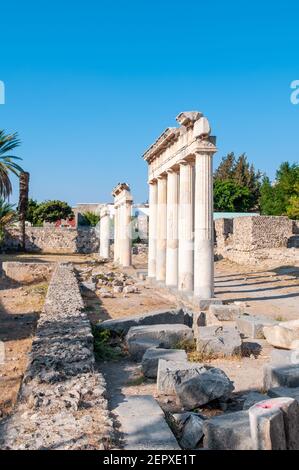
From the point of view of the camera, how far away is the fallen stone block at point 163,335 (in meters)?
8.27

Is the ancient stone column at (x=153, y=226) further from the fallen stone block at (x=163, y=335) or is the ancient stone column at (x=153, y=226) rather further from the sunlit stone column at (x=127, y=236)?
the fallen stone block at (x=163, y=335)

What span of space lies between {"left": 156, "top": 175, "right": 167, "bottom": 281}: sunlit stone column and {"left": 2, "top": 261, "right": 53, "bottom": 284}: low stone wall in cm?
602

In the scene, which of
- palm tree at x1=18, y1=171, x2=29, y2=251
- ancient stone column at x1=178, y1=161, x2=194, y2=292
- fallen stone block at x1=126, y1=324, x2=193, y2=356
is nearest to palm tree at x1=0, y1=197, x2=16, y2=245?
palm tree at x1=18, y1=171, x2=29, y2=251

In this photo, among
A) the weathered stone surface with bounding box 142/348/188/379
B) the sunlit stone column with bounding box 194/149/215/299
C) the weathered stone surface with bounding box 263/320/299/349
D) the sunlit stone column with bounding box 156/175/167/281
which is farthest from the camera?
the sunlit stone column with bounding box 156/175/167/281

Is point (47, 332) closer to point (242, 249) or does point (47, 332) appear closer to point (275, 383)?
point (275, 383)

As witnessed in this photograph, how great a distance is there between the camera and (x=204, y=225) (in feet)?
41.3

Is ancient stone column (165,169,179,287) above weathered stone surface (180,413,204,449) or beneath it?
above

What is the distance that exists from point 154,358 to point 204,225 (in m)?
6.10

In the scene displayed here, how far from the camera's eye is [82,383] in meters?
5.32

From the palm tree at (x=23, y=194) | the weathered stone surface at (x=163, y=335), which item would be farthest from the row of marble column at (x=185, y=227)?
the palm tree at (x=23, y=194)

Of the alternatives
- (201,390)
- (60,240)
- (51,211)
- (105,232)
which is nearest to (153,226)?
(201,390)

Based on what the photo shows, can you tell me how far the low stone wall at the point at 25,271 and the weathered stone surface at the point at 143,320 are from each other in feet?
39.5

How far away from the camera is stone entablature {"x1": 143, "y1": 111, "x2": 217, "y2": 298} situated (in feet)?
41.4

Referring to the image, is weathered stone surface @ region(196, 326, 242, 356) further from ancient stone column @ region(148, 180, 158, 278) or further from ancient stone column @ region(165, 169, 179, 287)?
ancient stone column @ region(148, 180, 158, 278)
